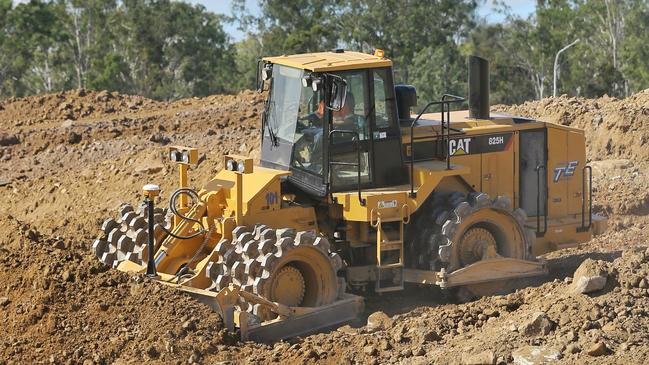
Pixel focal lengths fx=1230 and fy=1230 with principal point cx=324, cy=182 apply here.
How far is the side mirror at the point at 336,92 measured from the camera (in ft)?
41.8

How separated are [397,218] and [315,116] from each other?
1422 millimetres

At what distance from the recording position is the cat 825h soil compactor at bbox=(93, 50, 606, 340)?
12500 mm

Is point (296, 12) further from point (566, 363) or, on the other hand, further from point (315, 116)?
point (566, 363)

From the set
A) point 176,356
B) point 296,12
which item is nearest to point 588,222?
point 176,356

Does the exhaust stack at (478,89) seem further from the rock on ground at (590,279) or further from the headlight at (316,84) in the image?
the rock on ground at (590,279)

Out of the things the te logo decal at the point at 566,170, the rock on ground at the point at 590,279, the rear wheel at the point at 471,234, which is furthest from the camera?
the te logo decal at the point at 566,170

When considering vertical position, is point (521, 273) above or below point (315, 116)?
below

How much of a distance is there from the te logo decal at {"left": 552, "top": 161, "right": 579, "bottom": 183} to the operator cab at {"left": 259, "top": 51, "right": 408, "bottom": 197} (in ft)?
8.29

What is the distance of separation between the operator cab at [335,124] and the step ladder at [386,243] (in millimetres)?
413

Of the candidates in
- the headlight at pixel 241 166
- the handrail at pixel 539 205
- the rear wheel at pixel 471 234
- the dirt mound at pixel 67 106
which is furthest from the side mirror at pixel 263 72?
the dirt mound at pixel 67 106

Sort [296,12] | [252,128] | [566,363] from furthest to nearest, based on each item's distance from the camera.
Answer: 1. [296,12]
2. [252,128]
3. [566,363]

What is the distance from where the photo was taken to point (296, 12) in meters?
50.7

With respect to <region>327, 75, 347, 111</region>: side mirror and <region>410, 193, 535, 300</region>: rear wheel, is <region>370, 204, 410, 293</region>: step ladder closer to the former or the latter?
<region>410, 193, 535, 300</region>: rear wheel

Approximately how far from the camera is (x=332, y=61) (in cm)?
1321
